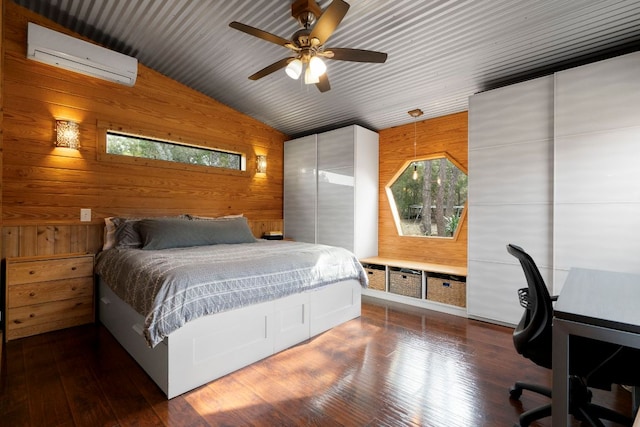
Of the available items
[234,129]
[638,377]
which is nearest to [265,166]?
[234,129]

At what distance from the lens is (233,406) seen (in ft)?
5.87

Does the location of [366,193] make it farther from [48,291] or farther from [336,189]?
[48,291]

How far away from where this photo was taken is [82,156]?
3.24 m

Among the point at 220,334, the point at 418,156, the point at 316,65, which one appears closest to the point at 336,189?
the point at 418,156

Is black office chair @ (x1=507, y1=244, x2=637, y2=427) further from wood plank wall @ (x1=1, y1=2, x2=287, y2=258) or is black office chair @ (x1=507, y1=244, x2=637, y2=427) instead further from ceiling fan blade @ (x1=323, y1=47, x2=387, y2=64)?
wood plank wall @ (x1=1, y1=2, x2=287, y2=258)

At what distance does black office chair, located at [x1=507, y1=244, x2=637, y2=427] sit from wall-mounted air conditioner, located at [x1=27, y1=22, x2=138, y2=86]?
3.98 meters

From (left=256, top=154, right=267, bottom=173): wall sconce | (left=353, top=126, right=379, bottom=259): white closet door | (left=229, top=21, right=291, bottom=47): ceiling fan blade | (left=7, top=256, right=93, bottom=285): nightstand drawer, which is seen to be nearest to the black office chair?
(left=229, top=21, right=291, bottom=47): ceiling fan blade

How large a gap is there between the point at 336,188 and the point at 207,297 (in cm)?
280

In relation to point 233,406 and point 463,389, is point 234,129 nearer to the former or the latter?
point 233,406

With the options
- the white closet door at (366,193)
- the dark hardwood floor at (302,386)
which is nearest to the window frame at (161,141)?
the white closet door at (366,193)

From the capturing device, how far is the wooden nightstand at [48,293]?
265cm

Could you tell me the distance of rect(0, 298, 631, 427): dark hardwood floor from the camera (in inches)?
66.6

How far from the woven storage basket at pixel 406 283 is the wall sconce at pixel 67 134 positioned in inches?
152

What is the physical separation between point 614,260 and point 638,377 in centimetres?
152
